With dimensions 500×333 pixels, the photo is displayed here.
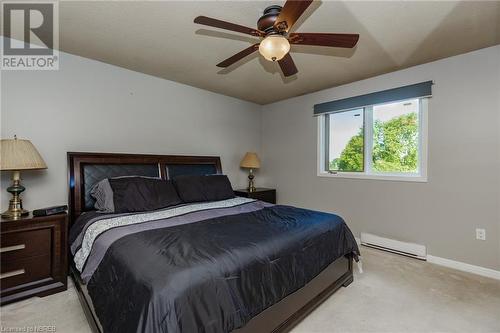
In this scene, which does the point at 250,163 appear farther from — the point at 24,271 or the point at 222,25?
the point at 24,271

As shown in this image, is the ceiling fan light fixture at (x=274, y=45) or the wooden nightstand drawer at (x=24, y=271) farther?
the wooden nightstand drawer at (x=24, y=271)

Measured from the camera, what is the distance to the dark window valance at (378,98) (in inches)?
117

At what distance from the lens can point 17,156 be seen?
2.13m

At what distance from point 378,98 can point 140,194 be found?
3.28 meters

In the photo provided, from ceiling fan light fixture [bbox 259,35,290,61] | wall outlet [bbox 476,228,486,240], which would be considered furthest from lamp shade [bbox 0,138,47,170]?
Result: wall outlet [bbox 476,228,486,240]

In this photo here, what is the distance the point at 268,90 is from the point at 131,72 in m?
2.04

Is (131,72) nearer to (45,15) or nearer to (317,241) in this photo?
(45,15)

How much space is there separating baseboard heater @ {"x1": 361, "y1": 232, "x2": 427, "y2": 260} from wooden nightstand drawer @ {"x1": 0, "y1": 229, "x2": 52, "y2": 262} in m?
3.74

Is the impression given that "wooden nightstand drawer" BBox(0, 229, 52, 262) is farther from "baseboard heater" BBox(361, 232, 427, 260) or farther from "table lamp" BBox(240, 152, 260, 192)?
"baseboard heater" BBox(361, 232, 427, 260)

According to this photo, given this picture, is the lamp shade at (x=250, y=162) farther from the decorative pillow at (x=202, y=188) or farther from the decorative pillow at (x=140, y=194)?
the decorative pillow at (x=140, y=194)

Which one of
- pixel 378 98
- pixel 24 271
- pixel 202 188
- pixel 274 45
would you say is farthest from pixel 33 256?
pixel 378 98

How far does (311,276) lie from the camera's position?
1922mm

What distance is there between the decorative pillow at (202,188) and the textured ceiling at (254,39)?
4.74ft

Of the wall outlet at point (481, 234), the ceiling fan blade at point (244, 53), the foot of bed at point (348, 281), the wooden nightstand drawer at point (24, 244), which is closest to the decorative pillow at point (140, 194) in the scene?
the wooden nightstand drawer at point (24, 244)
